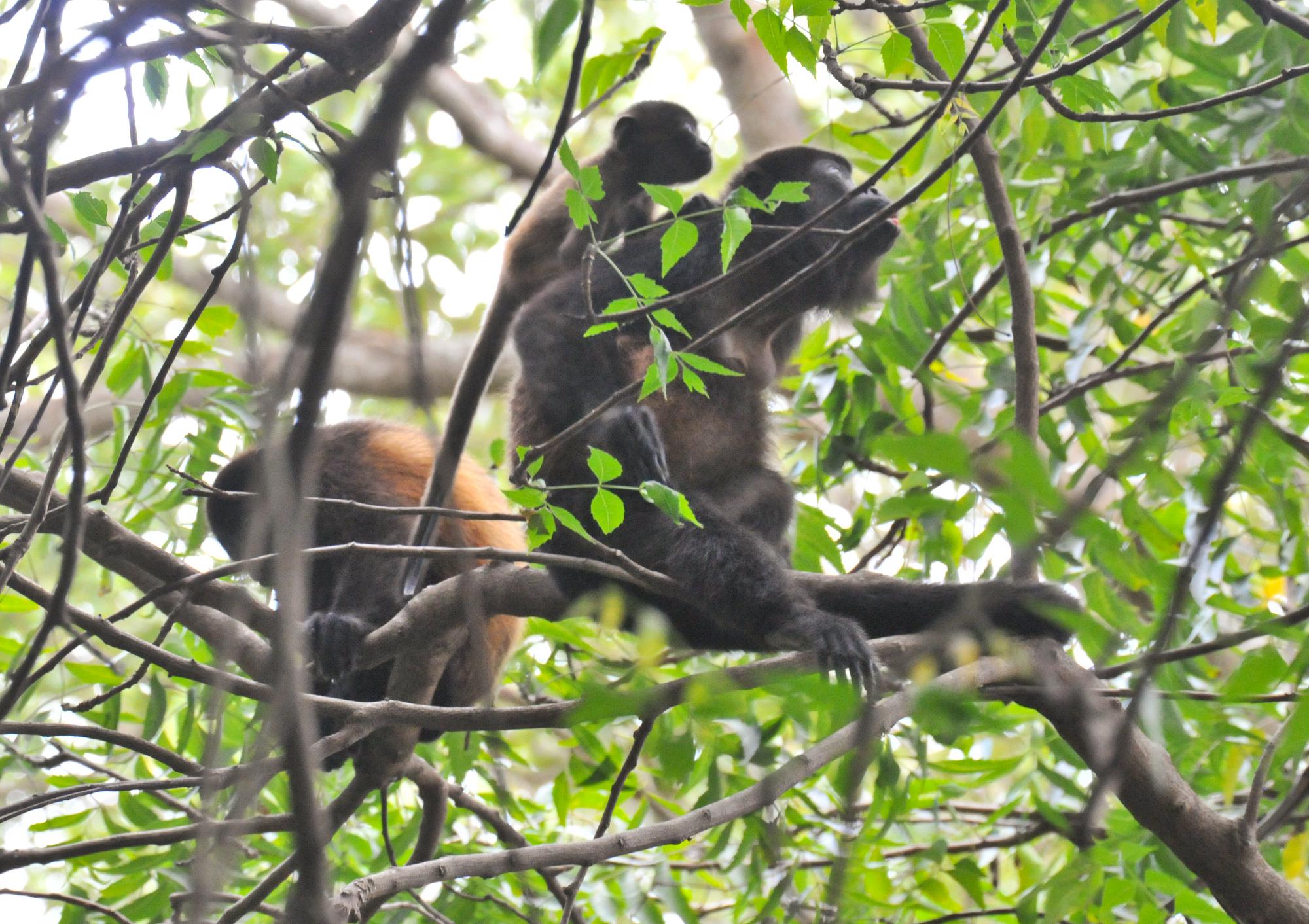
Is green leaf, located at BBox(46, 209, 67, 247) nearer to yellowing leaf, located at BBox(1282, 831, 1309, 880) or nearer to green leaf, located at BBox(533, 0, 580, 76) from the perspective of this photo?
green leaf, located at BBox(533, 0, 580, 76)

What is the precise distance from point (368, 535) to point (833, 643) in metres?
1.90

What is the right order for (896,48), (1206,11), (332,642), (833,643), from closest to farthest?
(896,48) → (1206,11) → (833,643) → (332,642)

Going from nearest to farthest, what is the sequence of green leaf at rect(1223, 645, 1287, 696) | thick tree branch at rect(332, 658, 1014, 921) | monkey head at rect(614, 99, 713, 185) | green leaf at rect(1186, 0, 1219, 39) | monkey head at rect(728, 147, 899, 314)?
1. green leaf at rect(1223, 645, 1287, 696)
2. thick tree branch at rect(332, 658, 1014, 921)
3. green leaf at rect(1186, 0, 1219, 39)
4. monkey head at rect(728, 147, 899, 314)
5. monkey head at rect(614, 99, 713, 185)

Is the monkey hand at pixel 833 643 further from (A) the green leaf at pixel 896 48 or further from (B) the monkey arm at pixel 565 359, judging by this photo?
(A) the green leaf at pixel 896 48

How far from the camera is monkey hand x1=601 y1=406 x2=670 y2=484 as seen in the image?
2.99 meters

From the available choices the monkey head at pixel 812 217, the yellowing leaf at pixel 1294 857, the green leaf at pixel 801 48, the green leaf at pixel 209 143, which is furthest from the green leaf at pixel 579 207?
the yellowing leaf at pixel 1294 857

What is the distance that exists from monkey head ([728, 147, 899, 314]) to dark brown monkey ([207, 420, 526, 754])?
1342mm

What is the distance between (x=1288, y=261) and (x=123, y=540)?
2.82 m

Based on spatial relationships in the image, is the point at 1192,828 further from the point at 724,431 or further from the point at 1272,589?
the point at 1272,589

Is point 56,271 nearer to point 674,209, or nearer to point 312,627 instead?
point 674,209

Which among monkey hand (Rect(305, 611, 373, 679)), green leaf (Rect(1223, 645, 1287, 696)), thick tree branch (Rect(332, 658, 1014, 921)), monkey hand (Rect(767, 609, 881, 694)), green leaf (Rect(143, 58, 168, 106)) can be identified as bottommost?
green leaf (Rect(1223, 645, 1287, 696))

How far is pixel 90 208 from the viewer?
2232 millimetres

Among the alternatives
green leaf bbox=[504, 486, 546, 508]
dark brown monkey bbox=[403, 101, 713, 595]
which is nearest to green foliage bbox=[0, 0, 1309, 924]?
green leaf bbox=[504, 486, 546, 508]

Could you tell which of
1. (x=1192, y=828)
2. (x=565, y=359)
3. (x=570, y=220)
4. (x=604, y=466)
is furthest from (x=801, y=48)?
(x=570, y=220)
